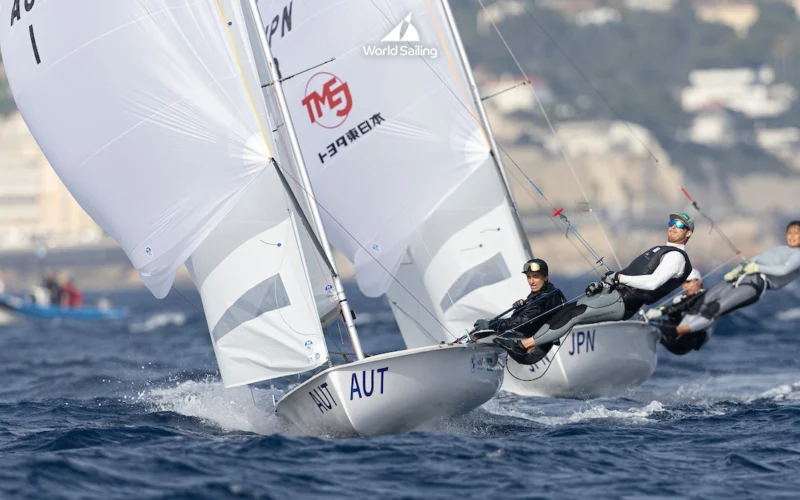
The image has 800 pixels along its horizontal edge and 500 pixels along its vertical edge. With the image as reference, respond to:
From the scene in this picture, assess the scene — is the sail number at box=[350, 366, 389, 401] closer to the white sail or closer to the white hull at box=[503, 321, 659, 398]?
the white sail

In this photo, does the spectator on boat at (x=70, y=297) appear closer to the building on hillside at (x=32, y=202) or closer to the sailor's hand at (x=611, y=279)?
the sailor's hand at (x=611, y=279)

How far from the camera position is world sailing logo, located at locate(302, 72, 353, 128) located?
1157 centimetres

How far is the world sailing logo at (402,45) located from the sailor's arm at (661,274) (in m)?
3.52

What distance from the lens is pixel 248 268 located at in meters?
8.94

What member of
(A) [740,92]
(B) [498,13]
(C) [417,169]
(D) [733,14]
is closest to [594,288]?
(C) [417,169]

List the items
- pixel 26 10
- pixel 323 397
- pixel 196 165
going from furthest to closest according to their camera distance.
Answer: pixel 26 10, pixel 196 165, pixel 323 397

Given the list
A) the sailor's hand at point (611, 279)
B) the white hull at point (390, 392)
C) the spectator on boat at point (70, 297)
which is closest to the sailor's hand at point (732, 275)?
the sailor's hand at point (611, 279)

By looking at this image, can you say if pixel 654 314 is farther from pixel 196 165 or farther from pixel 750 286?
pixel 196 165

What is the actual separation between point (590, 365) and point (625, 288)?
1600 millimetres

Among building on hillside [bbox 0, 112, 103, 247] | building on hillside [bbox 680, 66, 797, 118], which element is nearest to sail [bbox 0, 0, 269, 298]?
building on hillside [bbox 0, 112, 103, 247]

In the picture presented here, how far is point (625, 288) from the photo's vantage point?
9688 mm

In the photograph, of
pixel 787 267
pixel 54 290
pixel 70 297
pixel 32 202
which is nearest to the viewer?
pixel 787 267

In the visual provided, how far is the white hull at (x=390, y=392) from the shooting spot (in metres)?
8.25

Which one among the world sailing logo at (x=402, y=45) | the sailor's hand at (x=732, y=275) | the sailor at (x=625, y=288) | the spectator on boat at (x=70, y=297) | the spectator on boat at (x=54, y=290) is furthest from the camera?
the spectator on boat at (x=70, y=297)
